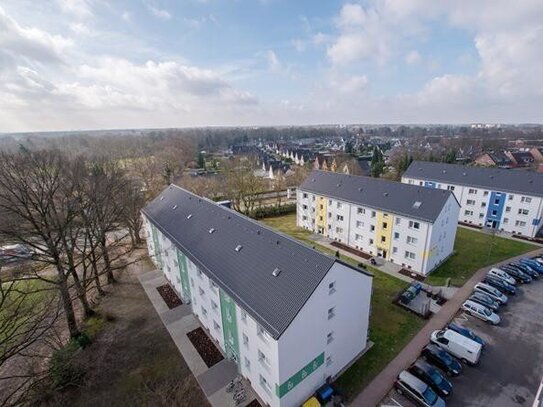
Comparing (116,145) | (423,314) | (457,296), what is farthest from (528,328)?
(116,145)

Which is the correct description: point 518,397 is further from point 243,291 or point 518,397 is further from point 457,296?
point 243,291

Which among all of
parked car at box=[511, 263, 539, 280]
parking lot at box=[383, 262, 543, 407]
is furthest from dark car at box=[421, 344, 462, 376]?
parked car at box=[511, 263, 539, 280]

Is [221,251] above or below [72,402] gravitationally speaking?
above

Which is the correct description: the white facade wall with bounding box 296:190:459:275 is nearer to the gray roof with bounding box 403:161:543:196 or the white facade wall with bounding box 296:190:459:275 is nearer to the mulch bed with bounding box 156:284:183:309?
the gray roof with bounding box 403:161:543:196

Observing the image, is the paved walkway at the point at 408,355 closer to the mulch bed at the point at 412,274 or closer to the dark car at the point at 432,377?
the dark car at the point at 432,377

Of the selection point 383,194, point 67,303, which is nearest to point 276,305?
point 67,303

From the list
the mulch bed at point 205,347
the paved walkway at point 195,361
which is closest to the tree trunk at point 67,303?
the paved walkway at point 195,361

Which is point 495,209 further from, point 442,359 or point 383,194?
point 442,359
